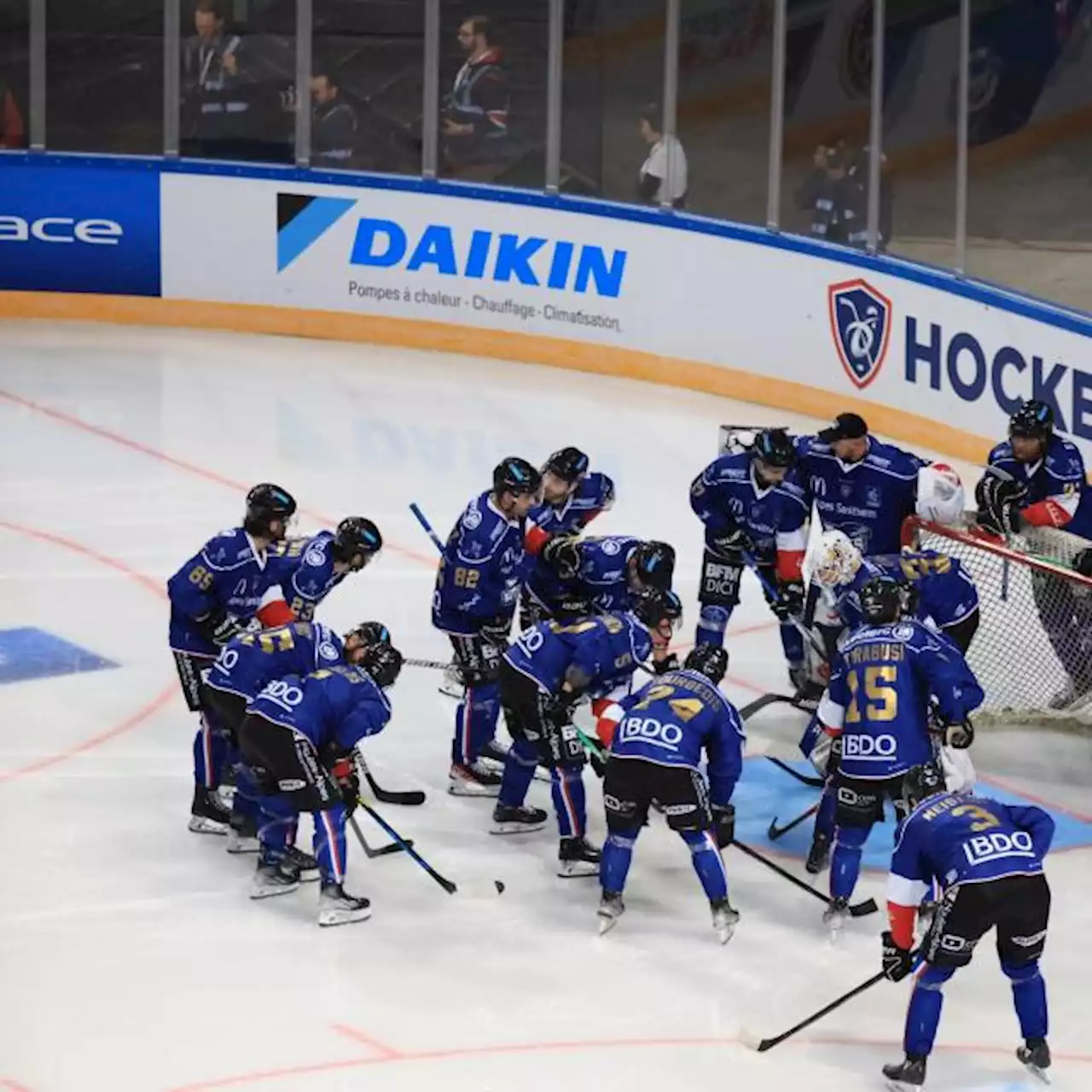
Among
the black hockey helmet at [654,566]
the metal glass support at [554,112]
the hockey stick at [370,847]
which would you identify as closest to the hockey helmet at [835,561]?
the black hockey helmet at [654,566]

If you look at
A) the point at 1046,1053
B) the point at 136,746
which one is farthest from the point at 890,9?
the point at 1046,1053

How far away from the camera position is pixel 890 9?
48.1ft

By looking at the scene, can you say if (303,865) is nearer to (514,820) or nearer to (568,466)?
(514,820)

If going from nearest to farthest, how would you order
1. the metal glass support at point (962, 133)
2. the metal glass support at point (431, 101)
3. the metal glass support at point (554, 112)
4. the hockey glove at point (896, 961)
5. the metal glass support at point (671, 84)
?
the hockey glove at point (896, 961) < the metal glass support at point (962, 133) < the metal glass support at point (671, 84) < the metal glass support at point (554, 112) < the metal glass support at point (431, 101)

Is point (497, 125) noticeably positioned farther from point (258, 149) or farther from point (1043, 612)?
point (1043, 612)

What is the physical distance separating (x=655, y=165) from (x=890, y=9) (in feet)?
6.30

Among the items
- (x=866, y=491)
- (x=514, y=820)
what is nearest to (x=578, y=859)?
(x=514, y=820)

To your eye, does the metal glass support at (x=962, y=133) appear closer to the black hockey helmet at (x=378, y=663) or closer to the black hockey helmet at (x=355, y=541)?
the black hockey helmet at (x=355, y=541)

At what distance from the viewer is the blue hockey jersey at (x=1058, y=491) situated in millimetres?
9875

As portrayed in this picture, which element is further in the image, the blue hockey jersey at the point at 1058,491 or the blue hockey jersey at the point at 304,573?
the blue hockey jersey at the point at 1058,491

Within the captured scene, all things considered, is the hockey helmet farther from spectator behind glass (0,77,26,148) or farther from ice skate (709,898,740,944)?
spectator behind glass (0,77,26,148)

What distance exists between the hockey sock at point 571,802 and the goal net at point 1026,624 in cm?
200

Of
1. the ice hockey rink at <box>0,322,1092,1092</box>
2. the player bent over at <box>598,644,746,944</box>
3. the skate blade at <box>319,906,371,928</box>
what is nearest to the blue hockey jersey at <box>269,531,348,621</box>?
the ice hockey rink at <box>0,322,1092,1092</box>

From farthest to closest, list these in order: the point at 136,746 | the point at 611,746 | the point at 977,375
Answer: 1. the point at 977,375
2. the point at 136,746
3. the point at 611,746
